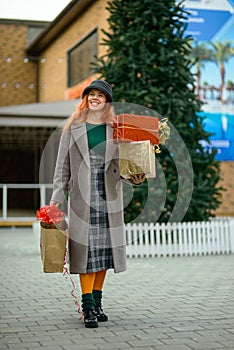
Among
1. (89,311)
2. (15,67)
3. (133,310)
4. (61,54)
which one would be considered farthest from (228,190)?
(89,311)

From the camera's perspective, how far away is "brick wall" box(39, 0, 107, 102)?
21.5 m

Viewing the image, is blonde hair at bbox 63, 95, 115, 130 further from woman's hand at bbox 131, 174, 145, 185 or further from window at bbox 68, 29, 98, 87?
window at bbox 68, 29, 98, 87

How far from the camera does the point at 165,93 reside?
34.2 ft

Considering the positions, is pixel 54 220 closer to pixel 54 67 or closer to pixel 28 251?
pixel 28 251

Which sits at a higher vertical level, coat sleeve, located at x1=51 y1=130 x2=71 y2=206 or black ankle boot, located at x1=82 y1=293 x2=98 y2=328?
coat sleeve, located at x1=51 y1=130 x2=71 y2=206

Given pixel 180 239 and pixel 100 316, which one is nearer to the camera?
pixel 100 316

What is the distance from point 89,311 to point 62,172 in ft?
3.70

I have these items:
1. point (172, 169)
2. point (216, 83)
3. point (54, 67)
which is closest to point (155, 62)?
point (172, 169)

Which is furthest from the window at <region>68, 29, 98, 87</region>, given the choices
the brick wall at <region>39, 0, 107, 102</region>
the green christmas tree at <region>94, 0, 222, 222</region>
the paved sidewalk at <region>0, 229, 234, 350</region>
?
the paved sidewalk at <region>0, 229, 234, 350</region>

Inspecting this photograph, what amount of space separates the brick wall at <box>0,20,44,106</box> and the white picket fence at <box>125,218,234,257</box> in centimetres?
1911

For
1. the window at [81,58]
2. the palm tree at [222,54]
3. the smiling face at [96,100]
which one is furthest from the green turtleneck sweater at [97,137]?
the window at [81,58]

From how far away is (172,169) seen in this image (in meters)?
10.1

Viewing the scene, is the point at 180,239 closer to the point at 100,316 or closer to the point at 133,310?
the point at 133,310

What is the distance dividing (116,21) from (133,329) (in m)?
7.36
